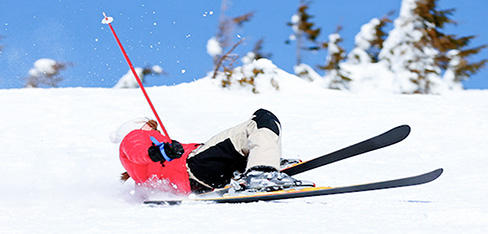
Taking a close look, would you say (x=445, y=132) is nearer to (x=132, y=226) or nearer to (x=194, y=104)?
(x=194, y=104)

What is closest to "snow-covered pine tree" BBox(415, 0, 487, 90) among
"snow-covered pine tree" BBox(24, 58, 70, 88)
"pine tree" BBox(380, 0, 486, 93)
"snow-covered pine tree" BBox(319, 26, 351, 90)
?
"pine tree" BBox(380, 0, 486, 93)

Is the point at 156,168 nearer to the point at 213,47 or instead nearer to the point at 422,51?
the point at 213,47

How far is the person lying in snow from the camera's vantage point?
2.23 meters

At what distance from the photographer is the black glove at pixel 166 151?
2.13m

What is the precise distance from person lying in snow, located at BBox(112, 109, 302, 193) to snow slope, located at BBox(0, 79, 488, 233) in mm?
184

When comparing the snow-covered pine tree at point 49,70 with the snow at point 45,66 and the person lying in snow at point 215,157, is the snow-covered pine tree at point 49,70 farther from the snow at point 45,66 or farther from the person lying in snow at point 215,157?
the person lying in snow at point 215,157

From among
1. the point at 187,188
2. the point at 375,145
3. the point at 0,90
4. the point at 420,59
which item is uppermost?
the point at 420,59

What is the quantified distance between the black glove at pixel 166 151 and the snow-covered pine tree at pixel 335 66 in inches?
807

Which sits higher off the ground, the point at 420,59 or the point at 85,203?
the point at 420,59

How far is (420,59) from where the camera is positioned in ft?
71.7

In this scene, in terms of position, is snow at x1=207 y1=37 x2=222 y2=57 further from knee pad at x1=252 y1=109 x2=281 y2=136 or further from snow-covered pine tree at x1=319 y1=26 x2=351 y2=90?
knee pad at x1=252 y1=109 x2=281 y2=136

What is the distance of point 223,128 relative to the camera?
17.2 feet

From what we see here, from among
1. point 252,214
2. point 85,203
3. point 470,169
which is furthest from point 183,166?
point 470,169

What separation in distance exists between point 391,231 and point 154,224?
28.4 inches
